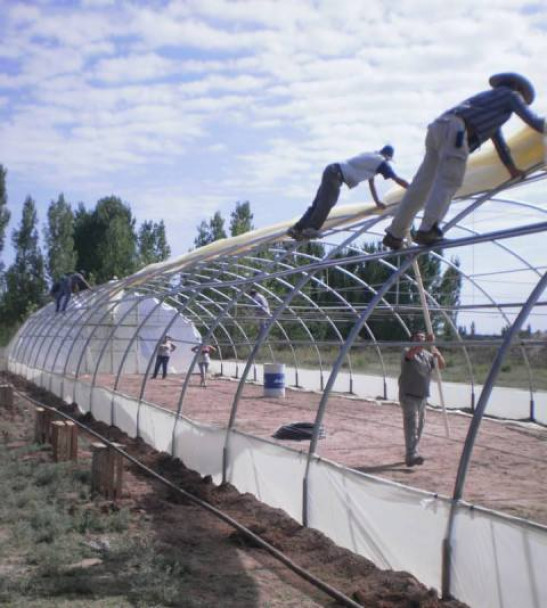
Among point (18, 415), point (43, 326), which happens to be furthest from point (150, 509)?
point (43, 326)

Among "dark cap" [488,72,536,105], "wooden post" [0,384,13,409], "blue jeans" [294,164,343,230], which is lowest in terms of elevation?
"wooden post" [0,384,13,409]

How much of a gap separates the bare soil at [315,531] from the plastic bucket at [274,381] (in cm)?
250

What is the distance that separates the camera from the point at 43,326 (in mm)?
28578

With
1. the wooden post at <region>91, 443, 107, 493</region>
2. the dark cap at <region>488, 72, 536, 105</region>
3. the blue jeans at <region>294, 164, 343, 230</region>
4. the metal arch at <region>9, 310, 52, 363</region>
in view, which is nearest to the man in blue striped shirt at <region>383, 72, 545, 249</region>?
the dark cap at <region>488, 72, 536, 105</region>

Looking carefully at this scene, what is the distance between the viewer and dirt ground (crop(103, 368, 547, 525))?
973 cm

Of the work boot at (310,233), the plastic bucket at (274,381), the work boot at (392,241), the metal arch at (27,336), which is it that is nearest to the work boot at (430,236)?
the work boot at (392,241)

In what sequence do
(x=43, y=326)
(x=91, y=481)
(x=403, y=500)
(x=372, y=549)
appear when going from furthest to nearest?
1. (x=43, y=326)
2. (x=91, y=481)
3. (x=372, y=549)
4. (x=403, y=500)

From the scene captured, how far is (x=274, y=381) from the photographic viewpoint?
70.7ft

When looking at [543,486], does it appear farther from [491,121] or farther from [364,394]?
[364,394]

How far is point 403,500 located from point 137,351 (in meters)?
24.7

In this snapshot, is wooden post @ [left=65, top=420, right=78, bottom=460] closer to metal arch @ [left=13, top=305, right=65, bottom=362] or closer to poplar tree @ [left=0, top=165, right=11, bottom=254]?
metal arch @ [left=13, top=305, right=65, bottom=362]

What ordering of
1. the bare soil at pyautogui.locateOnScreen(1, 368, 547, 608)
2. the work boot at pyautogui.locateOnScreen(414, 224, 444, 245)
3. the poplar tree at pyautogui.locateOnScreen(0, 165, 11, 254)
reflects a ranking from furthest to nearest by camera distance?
the poplar tree at pyautogui.locateOnScreen(0, 165, 11, 254), the work boot at pyautogui.locateOnScreen(414, 224, 444, 245), the bare soil at pyautogui.locateOnScreen(1, 368, 547, 608)

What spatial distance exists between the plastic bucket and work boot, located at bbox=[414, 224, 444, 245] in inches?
590

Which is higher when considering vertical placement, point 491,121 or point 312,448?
point 491,121
